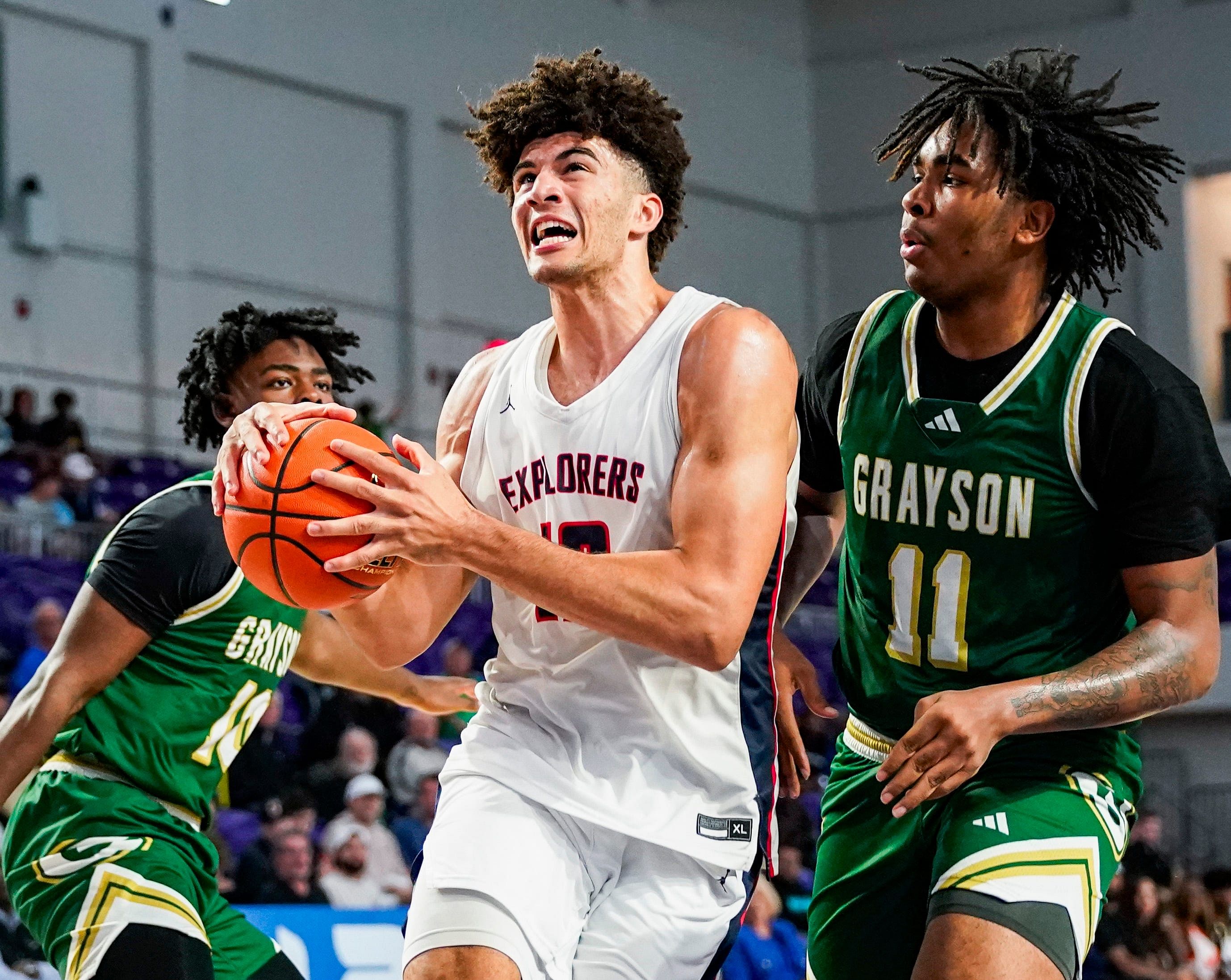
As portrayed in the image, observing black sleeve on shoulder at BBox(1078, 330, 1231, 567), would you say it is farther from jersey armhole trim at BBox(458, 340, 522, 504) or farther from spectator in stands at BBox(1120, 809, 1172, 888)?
spectator in stands at BBox(1120, 809, 1172, 888)

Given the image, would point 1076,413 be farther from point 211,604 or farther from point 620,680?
point 211,604

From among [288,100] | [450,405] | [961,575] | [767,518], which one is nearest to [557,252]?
[450,405]

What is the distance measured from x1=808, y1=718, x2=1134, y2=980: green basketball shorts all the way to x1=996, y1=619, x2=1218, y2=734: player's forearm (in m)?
0.20

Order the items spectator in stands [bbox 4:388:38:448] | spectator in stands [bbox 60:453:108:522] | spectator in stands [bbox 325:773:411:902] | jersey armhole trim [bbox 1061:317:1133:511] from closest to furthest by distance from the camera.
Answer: jersey armhole trim [bbox 1061:317:1133:511], spectator in stands [bbox 325:773:411:902], spectator in stands [bbox 60:453:108:522], spectator in stands [bbox 4:388:38:448]

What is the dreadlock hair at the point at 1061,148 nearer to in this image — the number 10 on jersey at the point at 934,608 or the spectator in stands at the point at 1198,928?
the number 10 on jersey at the point at 934,608

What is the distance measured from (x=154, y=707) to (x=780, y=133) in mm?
19553

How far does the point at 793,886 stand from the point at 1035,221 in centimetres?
841

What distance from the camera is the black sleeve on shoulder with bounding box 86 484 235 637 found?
13.8ft

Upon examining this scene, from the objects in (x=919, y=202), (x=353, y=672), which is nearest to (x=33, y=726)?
(x=353, y=672)

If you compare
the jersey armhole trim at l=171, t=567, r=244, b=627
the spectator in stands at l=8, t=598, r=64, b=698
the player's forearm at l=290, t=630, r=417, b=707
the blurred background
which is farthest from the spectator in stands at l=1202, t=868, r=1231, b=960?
the jersey armhole trim at l=171, t=567, r=244, b=627

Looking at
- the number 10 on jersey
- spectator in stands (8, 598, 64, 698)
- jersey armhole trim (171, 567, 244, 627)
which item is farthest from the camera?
spectator in stands (8, 598, 64, 698)

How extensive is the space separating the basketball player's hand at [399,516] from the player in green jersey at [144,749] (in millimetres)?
1378

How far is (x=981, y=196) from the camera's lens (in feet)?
12.2

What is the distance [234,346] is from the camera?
4934mm
